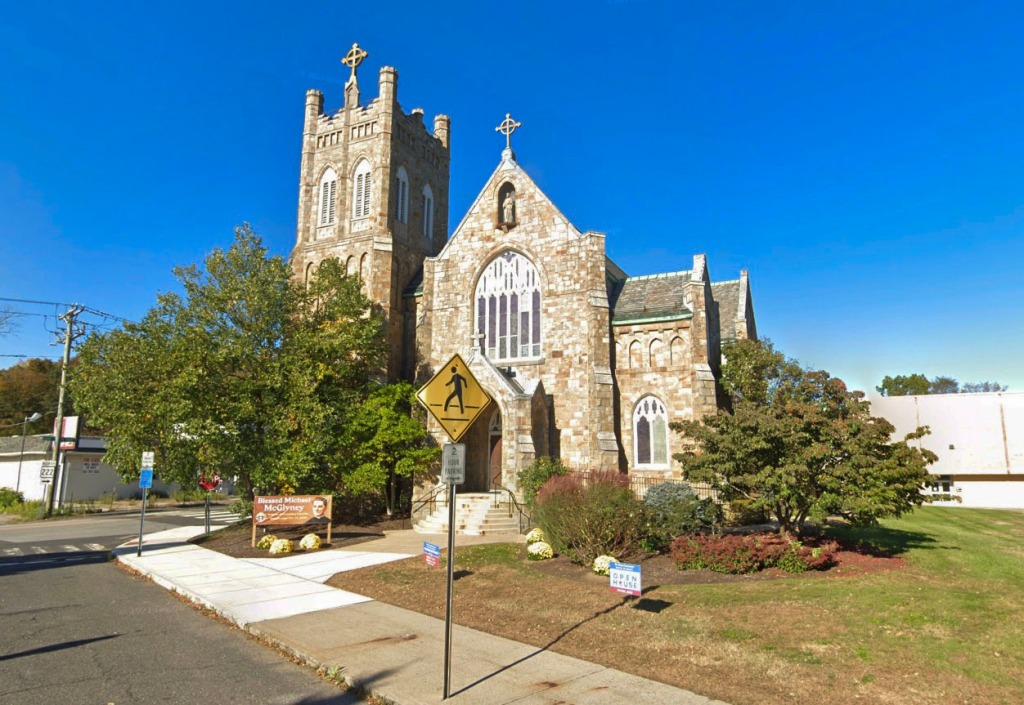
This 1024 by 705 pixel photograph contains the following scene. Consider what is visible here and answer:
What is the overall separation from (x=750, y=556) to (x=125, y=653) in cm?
1061

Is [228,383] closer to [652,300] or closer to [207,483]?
[207,483]

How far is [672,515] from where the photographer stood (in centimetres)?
1425

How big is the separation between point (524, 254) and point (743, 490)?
15085 millimetres

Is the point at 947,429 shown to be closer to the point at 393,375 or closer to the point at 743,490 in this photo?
the point at 743,490

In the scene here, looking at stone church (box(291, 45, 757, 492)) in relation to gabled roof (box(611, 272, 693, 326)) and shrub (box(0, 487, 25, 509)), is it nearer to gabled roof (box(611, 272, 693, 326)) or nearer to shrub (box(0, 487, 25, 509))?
gabled roof (box(611, 272, 693, 326))

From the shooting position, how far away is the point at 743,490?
1465cm

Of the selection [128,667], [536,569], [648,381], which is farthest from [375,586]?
[648,381]

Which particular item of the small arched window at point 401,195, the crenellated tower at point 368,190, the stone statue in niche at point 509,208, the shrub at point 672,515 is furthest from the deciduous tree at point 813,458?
the small arched window at point 401,195

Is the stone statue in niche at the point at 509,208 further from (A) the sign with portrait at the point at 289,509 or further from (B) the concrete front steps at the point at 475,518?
(A) the sign with portrait at the point at 289,509

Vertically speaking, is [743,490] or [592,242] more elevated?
[592,242]

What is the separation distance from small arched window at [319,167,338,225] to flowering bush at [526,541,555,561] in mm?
22581

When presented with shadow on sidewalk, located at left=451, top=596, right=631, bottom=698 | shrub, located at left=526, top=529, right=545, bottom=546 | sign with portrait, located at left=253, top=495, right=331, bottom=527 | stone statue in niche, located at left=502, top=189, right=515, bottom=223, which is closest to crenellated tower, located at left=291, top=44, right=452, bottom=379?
stone statue in niche, located at left=502, top=189, right=515, bottom=223

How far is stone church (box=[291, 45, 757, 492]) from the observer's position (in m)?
23.6

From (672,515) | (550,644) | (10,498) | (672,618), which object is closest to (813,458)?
(672,515)
